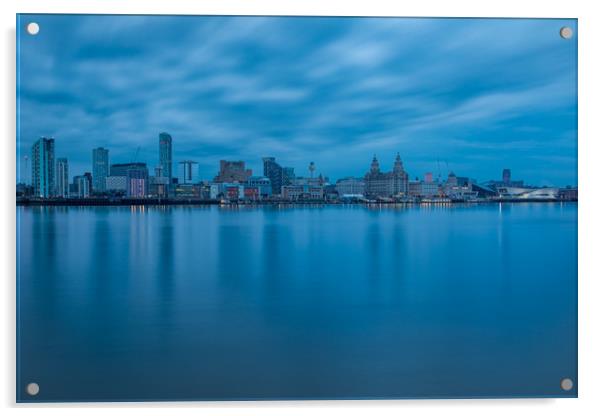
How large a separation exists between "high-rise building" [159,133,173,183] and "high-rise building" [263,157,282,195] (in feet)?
2.49

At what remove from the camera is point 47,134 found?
11.2 feet

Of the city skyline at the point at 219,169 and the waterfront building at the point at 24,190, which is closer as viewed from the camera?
the waterfront building at the point at 24,190

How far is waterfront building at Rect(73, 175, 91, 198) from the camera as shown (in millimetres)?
3980

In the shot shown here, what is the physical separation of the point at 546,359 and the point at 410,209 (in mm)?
1750

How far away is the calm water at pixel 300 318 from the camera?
10.7 feet

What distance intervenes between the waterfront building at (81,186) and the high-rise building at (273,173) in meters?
1.41

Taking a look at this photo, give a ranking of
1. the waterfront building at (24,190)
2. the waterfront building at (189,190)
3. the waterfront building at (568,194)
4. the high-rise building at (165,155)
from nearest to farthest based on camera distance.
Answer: the waterfront building at (24,190), the waterfront building at (568,194), the high-rise building at (165,155), the waterfront building at (189,190)

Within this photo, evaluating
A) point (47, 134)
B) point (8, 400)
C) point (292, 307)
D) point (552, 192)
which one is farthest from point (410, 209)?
point (8, 400)

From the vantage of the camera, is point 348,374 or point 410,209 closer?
point 348,374

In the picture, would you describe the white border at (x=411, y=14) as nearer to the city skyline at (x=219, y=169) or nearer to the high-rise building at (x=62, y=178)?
the high-rise building at (x=62, y=178)

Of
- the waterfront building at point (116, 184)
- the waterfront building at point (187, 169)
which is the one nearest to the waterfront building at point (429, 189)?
the waterfront building at point (187, 169)

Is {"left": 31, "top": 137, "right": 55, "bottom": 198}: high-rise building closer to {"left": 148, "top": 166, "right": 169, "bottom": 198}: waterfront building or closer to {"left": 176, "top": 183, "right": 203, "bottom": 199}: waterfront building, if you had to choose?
{"left": 148, "top": 166, "right": 169, "bottom": 198}: waterfront building

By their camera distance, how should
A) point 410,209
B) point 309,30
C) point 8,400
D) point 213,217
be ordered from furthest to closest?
1. point 213,217
2. point 410,209
3. point 309,30
4. point 8,400

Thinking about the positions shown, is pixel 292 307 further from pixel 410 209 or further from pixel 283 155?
pixel 410 209
